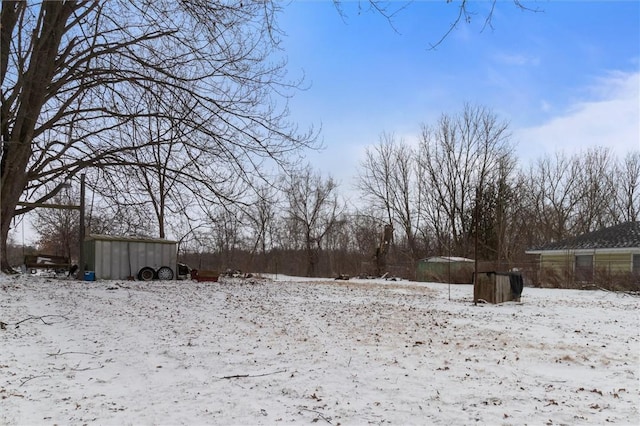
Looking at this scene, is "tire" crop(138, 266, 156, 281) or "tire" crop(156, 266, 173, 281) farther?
"tire" crop(156, 266, 173, 281)

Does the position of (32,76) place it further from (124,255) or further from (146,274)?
(146,274)

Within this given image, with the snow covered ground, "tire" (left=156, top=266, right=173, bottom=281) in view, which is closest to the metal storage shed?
"tire" (left=156, top=266, right=173, bottom=281)

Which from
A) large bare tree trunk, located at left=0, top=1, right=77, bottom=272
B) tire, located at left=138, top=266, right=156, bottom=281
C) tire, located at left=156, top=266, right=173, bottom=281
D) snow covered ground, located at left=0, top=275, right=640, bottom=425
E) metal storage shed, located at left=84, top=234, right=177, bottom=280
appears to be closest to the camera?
snow covered ground, located at left=0, top=275, right=640, bottom=425

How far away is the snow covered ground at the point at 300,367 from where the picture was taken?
3.88m

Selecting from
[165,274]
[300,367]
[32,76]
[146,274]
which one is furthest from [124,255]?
[300,367]

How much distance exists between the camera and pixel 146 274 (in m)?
18.2

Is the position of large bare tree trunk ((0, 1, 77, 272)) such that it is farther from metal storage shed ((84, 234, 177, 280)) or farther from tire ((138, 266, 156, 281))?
tire ((138, 266, 156, 281))

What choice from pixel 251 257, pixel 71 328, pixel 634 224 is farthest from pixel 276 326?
pixel 251 257

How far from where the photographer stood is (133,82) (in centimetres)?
855

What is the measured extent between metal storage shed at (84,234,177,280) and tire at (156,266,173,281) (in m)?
0.17

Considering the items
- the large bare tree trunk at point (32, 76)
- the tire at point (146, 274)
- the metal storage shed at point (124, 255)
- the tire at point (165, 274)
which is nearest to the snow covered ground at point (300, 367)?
the large bare tree trunk at point (32, 76)

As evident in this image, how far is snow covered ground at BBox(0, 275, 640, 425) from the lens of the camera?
388cm

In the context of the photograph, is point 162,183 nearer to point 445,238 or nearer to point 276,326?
point 276,326

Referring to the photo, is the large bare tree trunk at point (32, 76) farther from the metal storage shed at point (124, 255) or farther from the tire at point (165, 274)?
the tire at point (165, 274)
